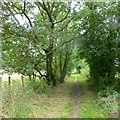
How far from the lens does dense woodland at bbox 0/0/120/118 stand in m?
3.72

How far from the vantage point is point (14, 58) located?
3.77 m

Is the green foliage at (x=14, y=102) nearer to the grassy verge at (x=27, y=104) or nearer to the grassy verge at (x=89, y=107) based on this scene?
the grassy verge at (x=27, y=104)

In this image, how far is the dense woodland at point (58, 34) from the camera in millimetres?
3717

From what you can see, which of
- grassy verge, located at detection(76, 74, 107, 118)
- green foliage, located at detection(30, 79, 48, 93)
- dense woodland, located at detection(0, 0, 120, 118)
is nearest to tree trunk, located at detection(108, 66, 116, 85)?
dense woodland, located at detection(0, 0, 120, 118)

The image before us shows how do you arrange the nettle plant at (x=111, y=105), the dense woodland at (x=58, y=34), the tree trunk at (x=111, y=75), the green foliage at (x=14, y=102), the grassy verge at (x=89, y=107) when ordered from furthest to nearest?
the tree trunk at (x=111, y=75) < the dense woodland at (x=58, y=34) < the grassy verge at (x=89, y=107) < the nettle plant at (x=111, y=105) < the green foliage at (x=14, y=102)

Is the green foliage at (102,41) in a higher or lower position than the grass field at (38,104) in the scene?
higher

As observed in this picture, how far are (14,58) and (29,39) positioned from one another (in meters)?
0.43

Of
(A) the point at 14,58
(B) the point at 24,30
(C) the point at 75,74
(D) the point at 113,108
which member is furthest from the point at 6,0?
(C) the point at 75,74

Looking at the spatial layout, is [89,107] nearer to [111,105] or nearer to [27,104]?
[111,105]

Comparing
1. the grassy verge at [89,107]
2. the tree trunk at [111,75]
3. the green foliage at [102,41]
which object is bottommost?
the grassy verge at [89,107]

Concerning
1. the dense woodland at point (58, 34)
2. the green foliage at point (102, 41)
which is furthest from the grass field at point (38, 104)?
the green foliage at point (102, 41)

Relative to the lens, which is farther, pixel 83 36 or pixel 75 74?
pixel 75 74

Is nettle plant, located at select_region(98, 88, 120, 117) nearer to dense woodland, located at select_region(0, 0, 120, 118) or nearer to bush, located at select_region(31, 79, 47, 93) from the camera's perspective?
dense woodland, located at select_region(0, 0, 120, 118)

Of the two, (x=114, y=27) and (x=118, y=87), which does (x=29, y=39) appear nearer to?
(x=114, y=27)
